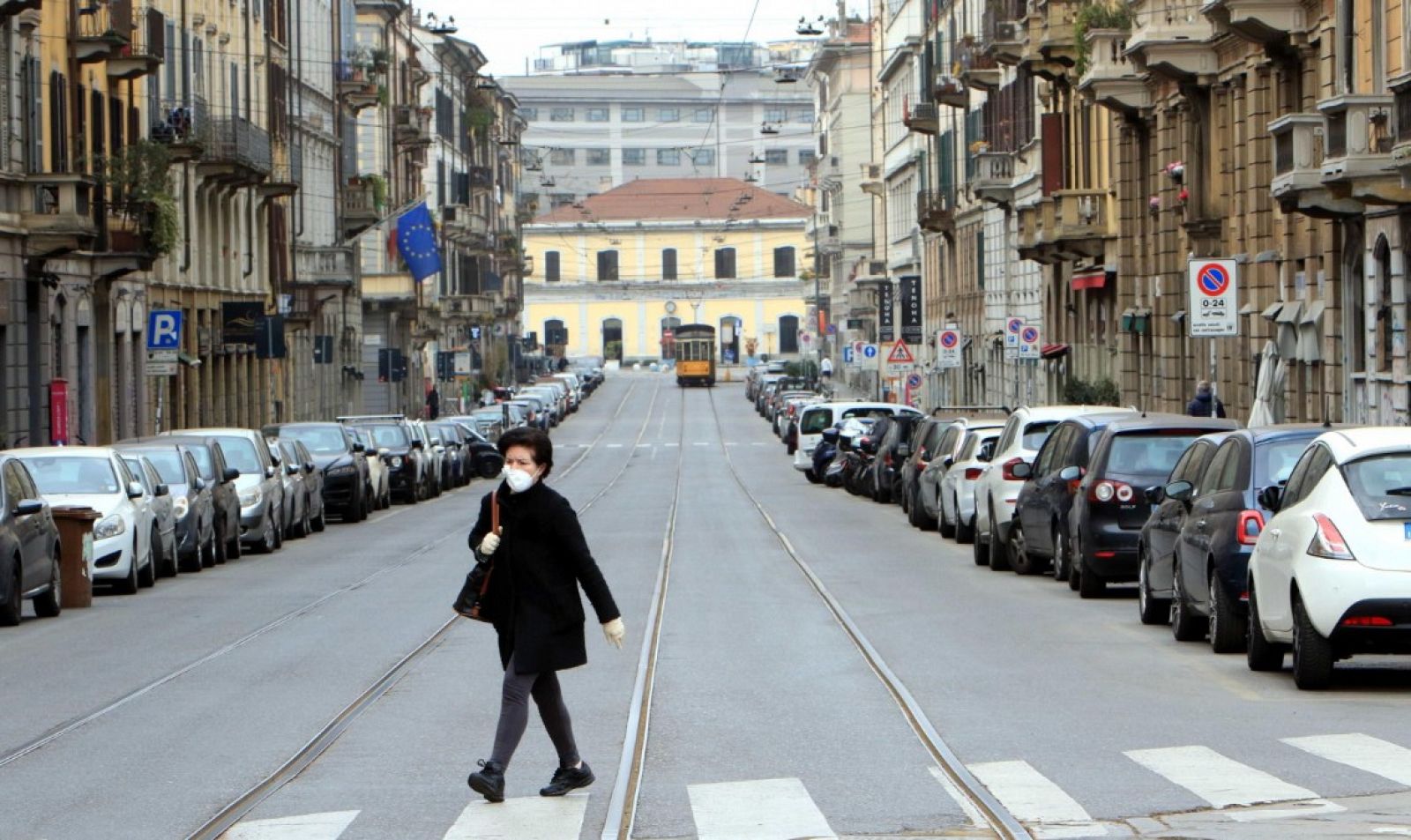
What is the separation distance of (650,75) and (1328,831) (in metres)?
189

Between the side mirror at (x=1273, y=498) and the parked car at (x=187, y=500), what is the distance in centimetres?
1515

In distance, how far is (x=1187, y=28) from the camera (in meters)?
39.4

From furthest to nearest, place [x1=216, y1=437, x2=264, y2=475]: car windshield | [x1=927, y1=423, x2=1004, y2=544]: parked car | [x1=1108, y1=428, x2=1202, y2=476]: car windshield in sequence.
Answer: [x1=216, y1=437, x2=264, y2=475]: car windshield → [x1=927, y1=423, x2=1004, y2=544]: parked car → [x1=1108, y1=428, x2=1202, y2=476]: car windshield

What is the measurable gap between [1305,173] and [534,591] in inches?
835

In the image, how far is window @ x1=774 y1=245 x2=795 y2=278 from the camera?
17338cm

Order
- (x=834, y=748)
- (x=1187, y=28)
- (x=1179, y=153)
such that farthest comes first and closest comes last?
(x=1179, y=153) → (x=1187, y=28) → (x=834, y=748)

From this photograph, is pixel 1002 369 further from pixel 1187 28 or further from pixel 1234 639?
pixel 1234 639

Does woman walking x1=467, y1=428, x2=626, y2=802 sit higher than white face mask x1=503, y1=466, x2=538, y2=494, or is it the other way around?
white face mask x1=503, y1=466, x2=538, y2=494

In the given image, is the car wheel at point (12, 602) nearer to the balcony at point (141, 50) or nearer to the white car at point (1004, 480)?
the white car at point (1004, 480)

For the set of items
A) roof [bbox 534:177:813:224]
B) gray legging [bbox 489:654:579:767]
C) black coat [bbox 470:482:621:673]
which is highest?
roof [bbox 534:177:813:224]

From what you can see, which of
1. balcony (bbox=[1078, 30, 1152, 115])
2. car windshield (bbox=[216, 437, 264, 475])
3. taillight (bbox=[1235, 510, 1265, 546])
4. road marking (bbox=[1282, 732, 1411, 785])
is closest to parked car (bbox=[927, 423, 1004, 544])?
car windshield (bbox=[216, 437, 264, 475])

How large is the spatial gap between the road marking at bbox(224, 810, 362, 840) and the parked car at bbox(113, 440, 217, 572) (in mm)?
17866

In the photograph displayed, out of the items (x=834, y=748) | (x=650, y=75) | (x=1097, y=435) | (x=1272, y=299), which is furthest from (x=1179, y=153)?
(x=650, y=75)

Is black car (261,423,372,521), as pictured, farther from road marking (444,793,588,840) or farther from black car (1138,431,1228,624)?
road marking (444,793,588,840)
